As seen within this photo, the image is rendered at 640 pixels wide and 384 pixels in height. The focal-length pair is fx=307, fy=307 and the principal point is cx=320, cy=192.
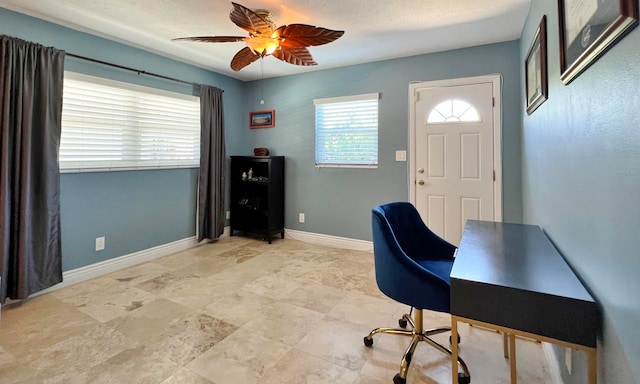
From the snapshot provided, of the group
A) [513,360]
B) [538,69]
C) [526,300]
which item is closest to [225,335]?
[513,360]

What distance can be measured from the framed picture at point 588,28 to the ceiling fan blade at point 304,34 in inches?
48.2

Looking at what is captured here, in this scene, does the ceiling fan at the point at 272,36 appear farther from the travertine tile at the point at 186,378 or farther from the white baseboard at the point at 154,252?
the white baseboard at the point at 154,252

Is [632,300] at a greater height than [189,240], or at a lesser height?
greater

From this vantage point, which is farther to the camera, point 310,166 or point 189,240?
point 310,166

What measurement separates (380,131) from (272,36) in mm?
1919

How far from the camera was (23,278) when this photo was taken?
246cm

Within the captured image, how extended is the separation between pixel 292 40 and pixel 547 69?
1663 millimetres

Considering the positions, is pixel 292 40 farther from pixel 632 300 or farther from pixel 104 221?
pixel 104 221

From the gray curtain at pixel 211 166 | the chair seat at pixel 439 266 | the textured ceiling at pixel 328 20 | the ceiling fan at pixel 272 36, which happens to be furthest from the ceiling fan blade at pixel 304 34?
the gray curtain at pixel 211 166

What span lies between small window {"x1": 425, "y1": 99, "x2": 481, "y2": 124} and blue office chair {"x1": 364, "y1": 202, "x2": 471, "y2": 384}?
181 centimetres

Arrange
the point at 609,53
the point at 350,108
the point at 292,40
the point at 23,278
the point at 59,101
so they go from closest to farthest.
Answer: the point at 609,53, the point at 292,40, the point at 23,278, the point at 59,101, the point at 350,108

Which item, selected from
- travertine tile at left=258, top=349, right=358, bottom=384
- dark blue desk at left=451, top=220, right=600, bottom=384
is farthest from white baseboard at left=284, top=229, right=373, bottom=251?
dark blue desk at left=451, top=220, right=600, bottom=384

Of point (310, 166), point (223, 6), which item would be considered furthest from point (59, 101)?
point (310, 166)

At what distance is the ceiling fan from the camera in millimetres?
2062
